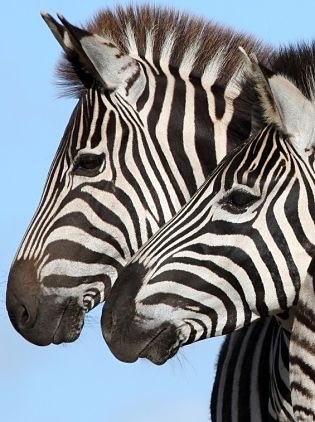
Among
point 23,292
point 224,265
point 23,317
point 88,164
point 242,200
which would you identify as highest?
point 88,164

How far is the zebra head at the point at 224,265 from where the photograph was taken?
10.2 meters

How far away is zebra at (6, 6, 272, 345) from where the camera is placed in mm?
12914

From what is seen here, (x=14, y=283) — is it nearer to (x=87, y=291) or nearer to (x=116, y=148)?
(x=87, y=291)

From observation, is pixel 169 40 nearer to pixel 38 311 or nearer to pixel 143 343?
pixel 38 311

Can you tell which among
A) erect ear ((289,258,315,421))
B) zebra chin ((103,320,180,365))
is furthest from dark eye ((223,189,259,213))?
zebra chin ((103,320,180,365))

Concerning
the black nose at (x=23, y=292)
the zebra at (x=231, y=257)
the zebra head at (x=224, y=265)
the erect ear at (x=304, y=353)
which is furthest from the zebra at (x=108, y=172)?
the erect ear at (x=304, y=353)

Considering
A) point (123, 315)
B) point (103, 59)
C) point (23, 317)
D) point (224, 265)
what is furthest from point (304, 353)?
point (103, 59)

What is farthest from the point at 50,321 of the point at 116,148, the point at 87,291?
the point at 116,148

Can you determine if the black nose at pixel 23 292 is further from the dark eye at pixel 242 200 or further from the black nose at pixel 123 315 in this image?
the dark eye at pixel 242 200

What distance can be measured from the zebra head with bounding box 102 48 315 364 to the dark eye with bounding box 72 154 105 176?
2705 millimetres

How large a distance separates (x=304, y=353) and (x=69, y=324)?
379 centimetres

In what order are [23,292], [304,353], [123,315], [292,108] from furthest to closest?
[23,292] → [292,108] → [123,315] → [304,353]

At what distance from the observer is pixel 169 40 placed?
1380 cm

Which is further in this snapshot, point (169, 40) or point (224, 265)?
point (169, 40)
